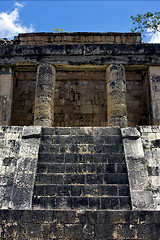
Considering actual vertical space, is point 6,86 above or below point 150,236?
above

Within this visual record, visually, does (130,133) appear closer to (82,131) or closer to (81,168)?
(82,131)

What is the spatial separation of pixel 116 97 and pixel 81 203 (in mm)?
5637

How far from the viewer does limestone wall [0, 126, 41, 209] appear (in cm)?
544

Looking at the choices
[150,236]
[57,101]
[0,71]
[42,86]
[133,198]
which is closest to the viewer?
[150,236]

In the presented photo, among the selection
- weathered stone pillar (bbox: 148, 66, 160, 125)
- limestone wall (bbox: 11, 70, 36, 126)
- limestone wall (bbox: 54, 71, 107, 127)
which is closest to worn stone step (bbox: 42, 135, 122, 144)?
weathered stone pillar (bbox: 148, 66, 160, 125)

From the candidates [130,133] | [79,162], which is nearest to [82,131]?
[79,162]

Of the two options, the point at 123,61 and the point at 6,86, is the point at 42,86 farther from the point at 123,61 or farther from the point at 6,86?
the point at 123,61

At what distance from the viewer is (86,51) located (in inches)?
416

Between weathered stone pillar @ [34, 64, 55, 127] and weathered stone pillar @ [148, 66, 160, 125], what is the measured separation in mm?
4281

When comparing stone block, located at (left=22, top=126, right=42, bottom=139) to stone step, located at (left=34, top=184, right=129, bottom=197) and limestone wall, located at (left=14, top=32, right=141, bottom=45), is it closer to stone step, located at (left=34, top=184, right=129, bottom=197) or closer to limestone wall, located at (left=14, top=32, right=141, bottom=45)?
stone step, located at (left=34, top=184, right=129, bottom=197)

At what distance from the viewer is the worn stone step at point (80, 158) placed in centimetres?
639

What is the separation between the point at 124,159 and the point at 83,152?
3.70 ft

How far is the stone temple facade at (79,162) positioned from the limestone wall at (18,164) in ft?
0.08

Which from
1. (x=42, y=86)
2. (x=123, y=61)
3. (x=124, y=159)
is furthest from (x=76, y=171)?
(x=123, y=61)
